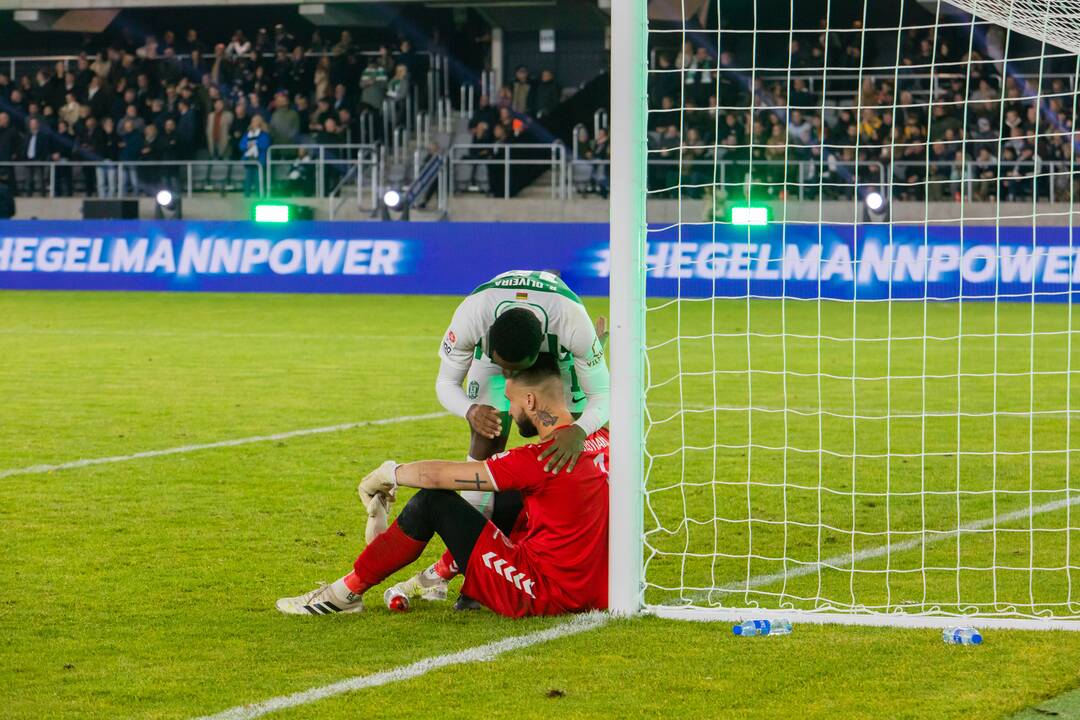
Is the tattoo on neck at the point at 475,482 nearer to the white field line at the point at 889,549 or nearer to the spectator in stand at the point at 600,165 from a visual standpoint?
the white field line at the point at 889,549

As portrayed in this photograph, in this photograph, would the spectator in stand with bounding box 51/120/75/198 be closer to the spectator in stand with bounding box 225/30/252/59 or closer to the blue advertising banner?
the spectator in stand with bounding box 225/30/252/59

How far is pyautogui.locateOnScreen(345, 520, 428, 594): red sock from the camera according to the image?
5.48 metres

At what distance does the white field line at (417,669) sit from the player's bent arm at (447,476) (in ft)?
1.74

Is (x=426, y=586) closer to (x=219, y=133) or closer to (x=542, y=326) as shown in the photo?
(x=542, y=326)

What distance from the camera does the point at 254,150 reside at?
2847 centimetres

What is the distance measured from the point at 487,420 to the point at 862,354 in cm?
1001

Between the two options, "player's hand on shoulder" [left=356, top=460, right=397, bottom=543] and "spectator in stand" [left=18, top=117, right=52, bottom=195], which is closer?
"player's hand on shoulder" [left=356, top=460, right=397, bottom=543]

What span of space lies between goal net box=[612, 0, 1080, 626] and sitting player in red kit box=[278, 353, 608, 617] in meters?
0.27

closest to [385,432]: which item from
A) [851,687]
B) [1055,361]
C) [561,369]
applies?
[561,369]

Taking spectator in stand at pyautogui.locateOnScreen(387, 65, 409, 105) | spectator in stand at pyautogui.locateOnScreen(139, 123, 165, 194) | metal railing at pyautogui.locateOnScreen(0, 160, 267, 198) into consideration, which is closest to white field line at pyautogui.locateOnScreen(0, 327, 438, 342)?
metal railing at pyautogui.locateOnScreen(0, 160, 267, 198)

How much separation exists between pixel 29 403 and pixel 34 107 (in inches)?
834

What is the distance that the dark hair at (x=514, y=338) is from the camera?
531 cm

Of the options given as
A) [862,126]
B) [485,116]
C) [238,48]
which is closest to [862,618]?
[862,126]

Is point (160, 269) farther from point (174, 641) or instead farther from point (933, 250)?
point (174, 641)
